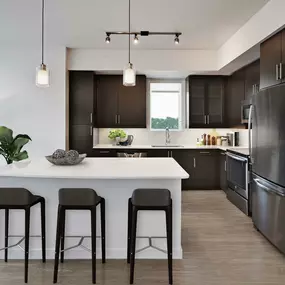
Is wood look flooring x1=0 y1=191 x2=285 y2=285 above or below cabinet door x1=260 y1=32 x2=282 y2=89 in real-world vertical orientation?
below

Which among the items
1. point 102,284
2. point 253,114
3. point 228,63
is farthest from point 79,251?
point 228,63

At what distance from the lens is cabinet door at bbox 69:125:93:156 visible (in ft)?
19.7

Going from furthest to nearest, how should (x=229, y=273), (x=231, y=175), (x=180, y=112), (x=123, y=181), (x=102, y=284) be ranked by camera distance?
(x=180, y=112) → (x=231, y=175) → (x=123, y=181) → (x=229, y=273) → (x=102, y=284)

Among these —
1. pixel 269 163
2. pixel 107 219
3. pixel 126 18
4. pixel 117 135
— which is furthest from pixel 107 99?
pixel 269 163

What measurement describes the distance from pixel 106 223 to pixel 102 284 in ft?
2.07

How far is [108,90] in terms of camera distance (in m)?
6.52

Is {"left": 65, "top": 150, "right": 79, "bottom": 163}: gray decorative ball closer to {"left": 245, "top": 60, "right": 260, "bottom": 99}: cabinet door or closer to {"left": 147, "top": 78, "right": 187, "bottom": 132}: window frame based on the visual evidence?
{"left": 245, "top": 60, "right": 260, "bottom": 99}: cabinet door

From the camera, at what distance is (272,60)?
11.9 ft

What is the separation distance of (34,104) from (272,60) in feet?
13.1

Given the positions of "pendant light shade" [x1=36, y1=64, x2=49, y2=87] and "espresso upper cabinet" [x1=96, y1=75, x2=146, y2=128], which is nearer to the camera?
"pendant light shade" [x1=36, y1=64, x2=49, y2=87]

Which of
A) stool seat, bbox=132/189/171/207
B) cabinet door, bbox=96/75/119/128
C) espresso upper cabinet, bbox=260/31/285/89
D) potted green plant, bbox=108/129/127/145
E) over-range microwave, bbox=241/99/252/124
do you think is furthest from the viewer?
potted green plant, bbox=108/129/127/145

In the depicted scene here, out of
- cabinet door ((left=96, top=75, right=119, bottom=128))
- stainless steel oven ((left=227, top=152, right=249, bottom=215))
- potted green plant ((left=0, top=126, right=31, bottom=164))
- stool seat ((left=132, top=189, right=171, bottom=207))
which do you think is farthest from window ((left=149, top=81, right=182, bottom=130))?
stool seat ((left=132, top=189, right=171, bottom=207))

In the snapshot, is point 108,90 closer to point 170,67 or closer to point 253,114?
point 170,67

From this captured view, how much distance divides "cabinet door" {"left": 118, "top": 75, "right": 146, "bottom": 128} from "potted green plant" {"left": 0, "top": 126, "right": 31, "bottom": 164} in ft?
7.93
